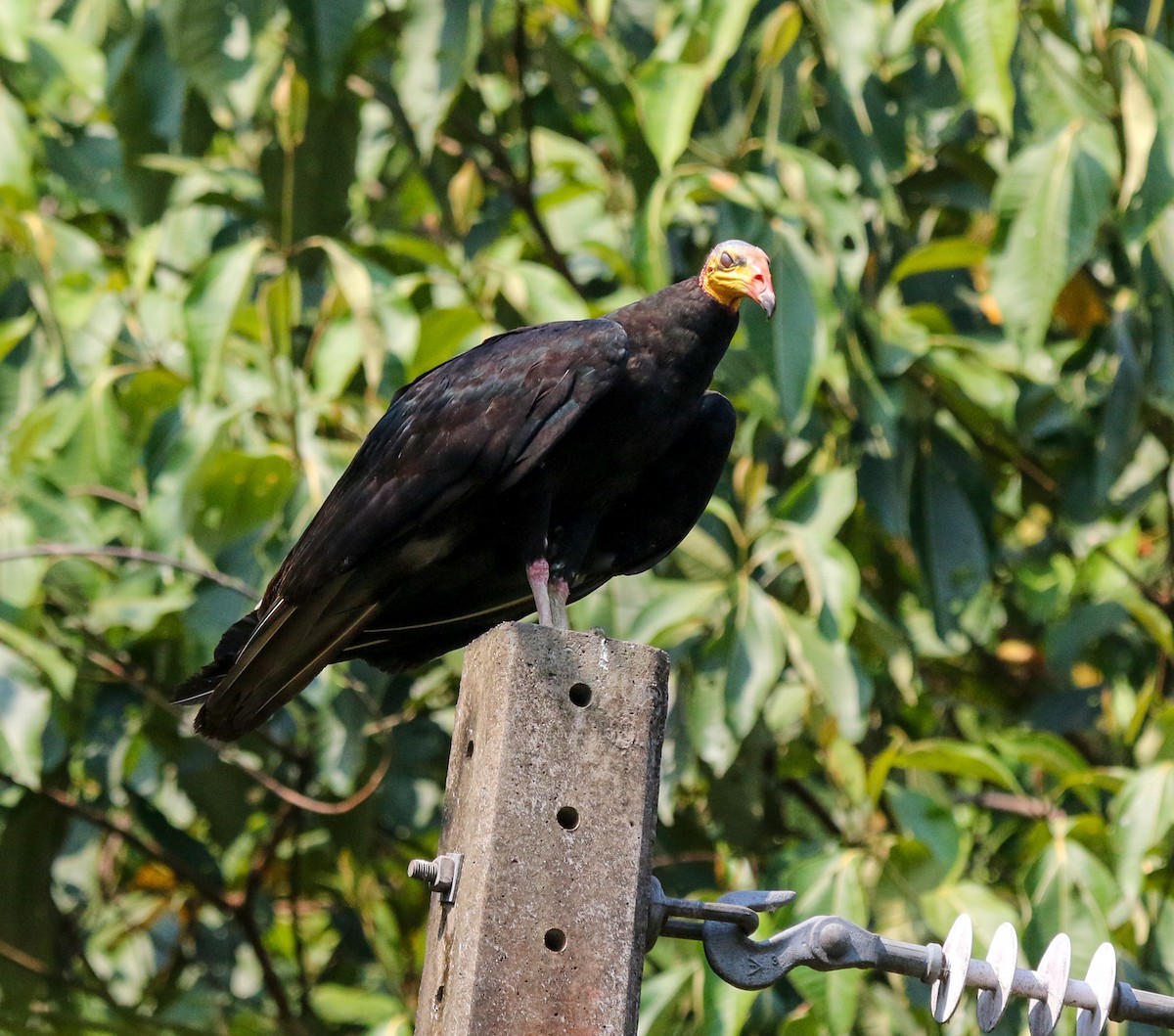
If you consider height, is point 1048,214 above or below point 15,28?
below

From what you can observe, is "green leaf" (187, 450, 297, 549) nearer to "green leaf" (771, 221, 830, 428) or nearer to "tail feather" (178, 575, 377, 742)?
"tail feather" (178, 575, 377, 742)

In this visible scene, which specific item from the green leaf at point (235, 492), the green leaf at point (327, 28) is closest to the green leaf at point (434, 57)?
the green leaf at point (327, 28)

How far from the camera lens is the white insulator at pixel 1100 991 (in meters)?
2.54

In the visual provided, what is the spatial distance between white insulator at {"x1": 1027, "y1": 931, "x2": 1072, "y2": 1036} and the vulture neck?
1.33m

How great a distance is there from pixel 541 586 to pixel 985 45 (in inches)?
69.4

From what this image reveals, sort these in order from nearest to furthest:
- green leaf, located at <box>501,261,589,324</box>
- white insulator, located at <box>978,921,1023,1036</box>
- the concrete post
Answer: the concrete post → white insulator, located at <box>978,921,1023,1036</box> → green leaf, located at <box>501,261,589,324</box>

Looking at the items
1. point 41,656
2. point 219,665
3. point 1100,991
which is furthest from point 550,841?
point 41,656

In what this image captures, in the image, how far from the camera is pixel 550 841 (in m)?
2.29

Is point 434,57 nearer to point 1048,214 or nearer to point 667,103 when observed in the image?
point 667,103

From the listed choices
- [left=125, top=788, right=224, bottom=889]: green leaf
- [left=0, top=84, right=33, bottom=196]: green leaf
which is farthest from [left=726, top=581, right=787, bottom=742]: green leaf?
[left=0, top=84, right=33, bottom=196]: green leaf

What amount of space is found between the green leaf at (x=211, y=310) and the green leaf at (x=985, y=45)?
171 cm

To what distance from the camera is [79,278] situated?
14.6 feet

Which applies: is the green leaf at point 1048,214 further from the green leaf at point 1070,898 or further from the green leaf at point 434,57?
the green leaf at point 434,57

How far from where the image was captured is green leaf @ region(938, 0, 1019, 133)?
401 centimetres
